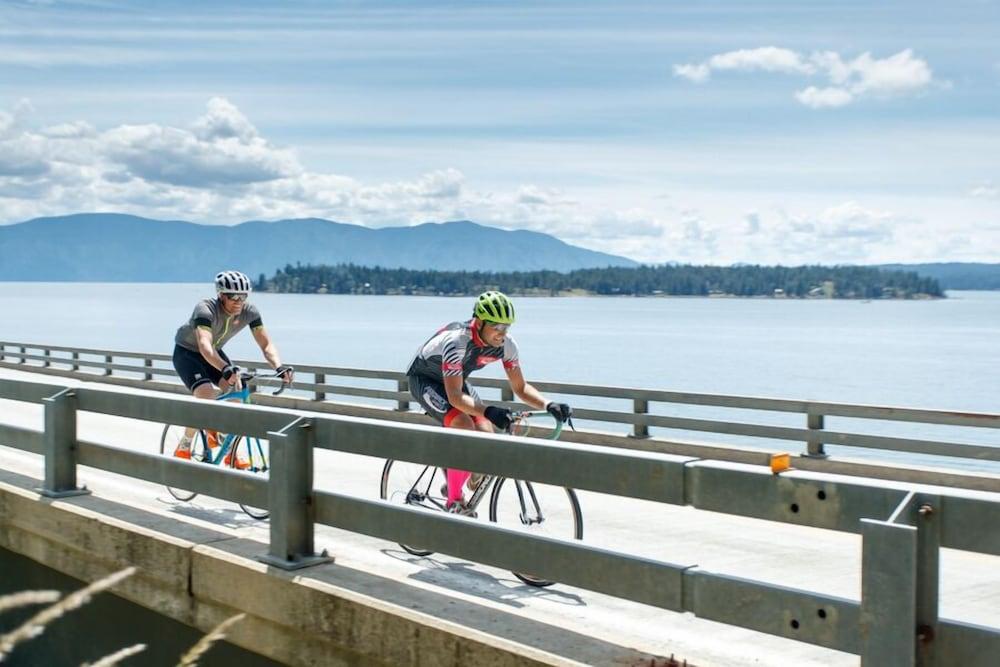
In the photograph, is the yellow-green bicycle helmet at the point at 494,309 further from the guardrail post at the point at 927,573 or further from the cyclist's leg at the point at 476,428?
the guardrail post at the point at 927,573

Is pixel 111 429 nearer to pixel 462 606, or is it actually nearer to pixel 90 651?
pixel 90 651

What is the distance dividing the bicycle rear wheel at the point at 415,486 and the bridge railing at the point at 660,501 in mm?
1643

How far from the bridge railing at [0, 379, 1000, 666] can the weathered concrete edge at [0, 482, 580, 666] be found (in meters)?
0.27

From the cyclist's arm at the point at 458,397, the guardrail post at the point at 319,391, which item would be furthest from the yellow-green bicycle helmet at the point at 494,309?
the guardrail post at the point at 319,391

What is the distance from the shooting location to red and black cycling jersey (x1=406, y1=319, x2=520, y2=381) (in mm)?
8086

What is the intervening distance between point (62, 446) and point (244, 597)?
9.13 ft

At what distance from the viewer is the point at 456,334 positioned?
8.23 meters

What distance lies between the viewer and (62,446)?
815 cm

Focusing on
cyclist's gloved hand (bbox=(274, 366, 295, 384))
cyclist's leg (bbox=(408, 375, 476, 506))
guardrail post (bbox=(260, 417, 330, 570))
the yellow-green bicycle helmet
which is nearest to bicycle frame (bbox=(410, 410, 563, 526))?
cyclist's leg (bbox=(408, 375, 476, 506))

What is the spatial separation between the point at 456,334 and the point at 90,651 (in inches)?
121

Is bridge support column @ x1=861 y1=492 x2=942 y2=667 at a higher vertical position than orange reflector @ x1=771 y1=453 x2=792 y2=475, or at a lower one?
lower

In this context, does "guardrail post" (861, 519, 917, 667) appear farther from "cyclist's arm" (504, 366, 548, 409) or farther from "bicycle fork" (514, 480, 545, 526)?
"cyclist's arm" (504, 366, 548, 409)

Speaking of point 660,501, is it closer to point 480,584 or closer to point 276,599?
point 276,599

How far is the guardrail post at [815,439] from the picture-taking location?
45.6 ft
